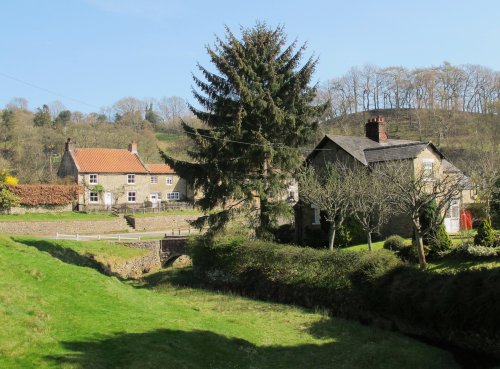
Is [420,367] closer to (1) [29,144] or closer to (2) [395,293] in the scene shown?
(2) [395,293]

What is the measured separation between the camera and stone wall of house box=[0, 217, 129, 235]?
42719 millimetres

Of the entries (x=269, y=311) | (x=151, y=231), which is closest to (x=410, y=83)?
(x=151, y=231)

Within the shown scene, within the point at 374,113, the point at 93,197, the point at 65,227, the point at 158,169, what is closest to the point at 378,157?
the point at 65,227

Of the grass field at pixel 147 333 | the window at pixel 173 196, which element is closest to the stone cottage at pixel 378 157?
the grass field at pixel 147 333

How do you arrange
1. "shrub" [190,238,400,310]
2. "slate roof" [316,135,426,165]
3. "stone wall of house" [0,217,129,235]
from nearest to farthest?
"shrub" [190,238,400,310] < "slate roof" [316,135,426,165] < "stone wall of house" [0,217,129,235]

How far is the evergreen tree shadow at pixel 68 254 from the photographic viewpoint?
29203 millimetres

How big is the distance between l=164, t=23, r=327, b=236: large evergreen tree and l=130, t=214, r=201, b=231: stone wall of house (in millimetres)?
22517

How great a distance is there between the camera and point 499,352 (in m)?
14.2

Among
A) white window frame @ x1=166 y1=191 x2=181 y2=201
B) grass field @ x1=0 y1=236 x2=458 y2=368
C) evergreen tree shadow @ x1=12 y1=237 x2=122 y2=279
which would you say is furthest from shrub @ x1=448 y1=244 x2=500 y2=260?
white window frame @ x1=166 y1=191 x2=181 y2=201

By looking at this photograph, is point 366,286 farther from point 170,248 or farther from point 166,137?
point 166,137

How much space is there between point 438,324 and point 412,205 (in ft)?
20.9

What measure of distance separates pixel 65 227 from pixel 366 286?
33.9 metres

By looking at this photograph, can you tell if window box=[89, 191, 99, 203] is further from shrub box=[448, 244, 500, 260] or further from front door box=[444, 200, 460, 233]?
shrub box=[448, 244, 500, 260]

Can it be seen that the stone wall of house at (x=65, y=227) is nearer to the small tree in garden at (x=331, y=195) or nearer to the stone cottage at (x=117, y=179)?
the stone cottage at (x=117, y=179)
